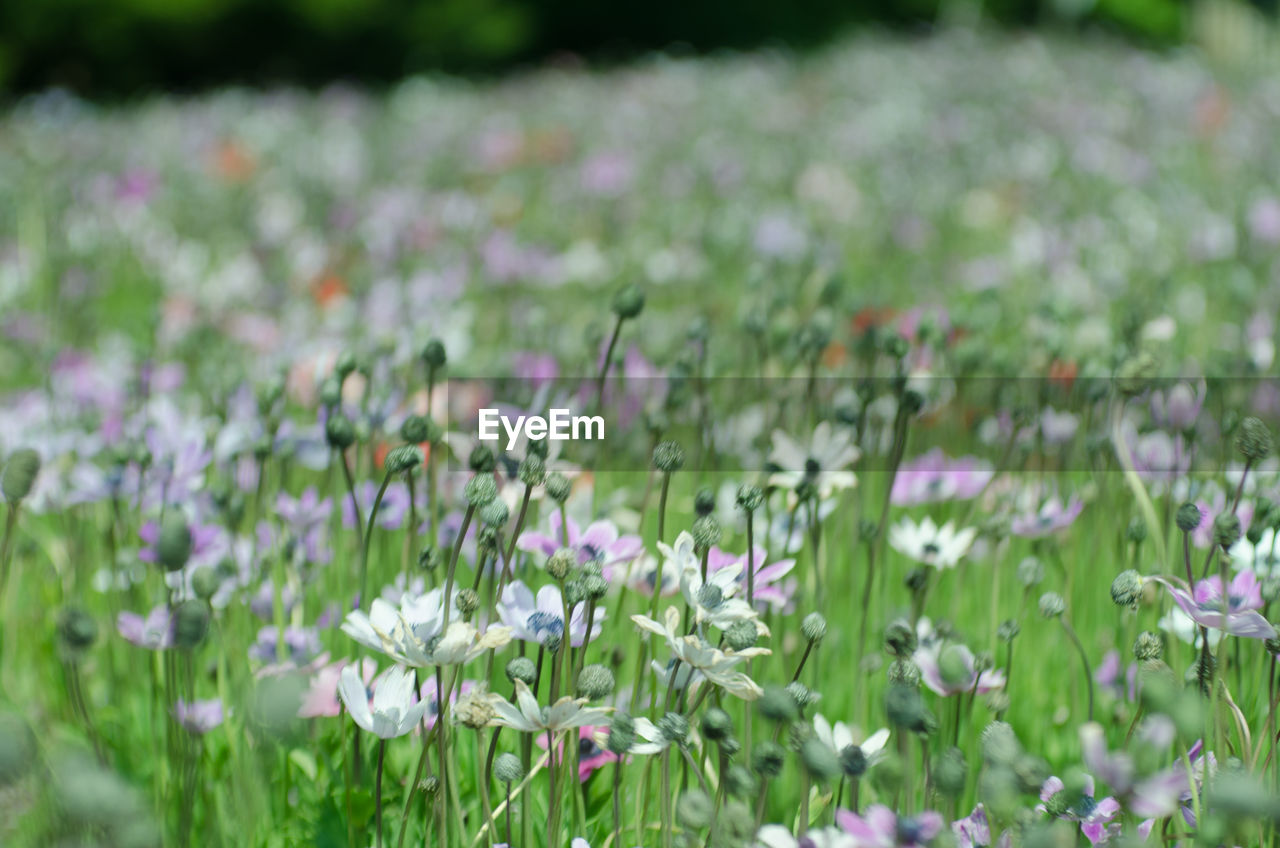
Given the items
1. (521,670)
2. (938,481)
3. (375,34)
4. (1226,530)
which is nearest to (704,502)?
(521,670)

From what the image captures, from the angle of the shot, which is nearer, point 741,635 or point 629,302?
point 741,635

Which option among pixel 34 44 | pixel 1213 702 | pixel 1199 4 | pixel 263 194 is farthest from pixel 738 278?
pixel 1199 4

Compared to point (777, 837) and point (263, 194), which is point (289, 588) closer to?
point (777, 837)

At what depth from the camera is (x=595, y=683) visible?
1033 mm

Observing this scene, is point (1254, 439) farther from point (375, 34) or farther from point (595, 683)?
point (375, 34)

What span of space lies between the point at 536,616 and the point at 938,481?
1.05 m

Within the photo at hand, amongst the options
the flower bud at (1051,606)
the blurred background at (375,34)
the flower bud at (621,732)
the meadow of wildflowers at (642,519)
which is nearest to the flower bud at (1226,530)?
the meadow of wildflowers at (642,519)

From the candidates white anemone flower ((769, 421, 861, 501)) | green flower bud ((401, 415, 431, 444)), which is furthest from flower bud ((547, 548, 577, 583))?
white anemone flower ((769, 421, 861, 501))

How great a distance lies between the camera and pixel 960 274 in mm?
4230

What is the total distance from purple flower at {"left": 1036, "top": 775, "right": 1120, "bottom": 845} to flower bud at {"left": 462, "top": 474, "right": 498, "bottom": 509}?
1.94ft

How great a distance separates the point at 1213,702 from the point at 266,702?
35.2 inches

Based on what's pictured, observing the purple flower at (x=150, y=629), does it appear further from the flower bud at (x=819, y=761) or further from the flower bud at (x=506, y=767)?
the flower bud at (x=819, y=761)

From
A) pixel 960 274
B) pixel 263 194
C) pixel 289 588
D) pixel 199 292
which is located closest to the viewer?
pixel 289 588

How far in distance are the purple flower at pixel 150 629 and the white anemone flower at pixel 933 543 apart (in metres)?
1.03
